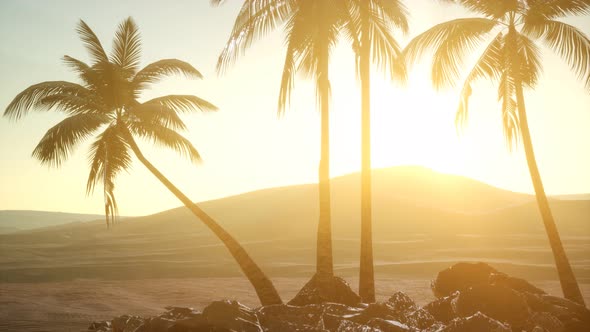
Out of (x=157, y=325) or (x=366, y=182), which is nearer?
(x=157, y=325)

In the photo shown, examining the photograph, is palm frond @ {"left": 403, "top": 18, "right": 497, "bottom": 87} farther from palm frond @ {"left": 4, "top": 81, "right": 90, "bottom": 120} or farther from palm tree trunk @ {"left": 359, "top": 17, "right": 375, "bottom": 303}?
palm frond @ {"left": 4, "top": 81, "right": 90, "bottom": 120}

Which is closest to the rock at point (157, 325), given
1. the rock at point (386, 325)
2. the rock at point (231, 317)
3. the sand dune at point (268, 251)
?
the rock at point (231, 317)

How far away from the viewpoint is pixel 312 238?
138 feet

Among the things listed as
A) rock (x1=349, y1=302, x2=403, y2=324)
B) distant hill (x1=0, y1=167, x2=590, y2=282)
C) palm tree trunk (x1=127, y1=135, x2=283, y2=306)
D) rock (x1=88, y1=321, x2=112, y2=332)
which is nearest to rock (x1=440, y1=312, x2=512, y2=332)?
rock (x1=349, y1=302, x2=403, y2=324)

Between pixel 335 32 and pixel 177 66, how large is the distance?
5079 millimetres

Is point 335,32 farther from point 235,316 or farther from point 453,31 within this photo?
point 235,316

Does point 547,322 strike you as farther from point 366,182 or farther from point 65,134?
point 65,134

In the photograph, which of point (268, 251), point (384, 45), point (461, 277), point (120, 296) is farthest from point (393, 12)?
point (268, 251)

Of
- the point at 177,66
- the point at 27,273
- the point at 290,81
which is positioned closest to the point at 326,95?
the point at 290,81

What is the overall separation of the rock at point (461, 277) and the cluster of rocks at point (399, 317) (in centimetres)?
81

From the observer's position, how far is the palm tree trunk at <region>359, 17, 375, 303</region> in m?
11.7

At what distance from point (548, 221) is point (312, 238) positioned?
2976 centimetres

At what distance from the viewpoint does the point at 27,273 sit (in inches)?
1193

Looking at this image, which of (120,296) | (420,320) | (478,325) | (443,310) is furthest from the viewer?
(120,296)
